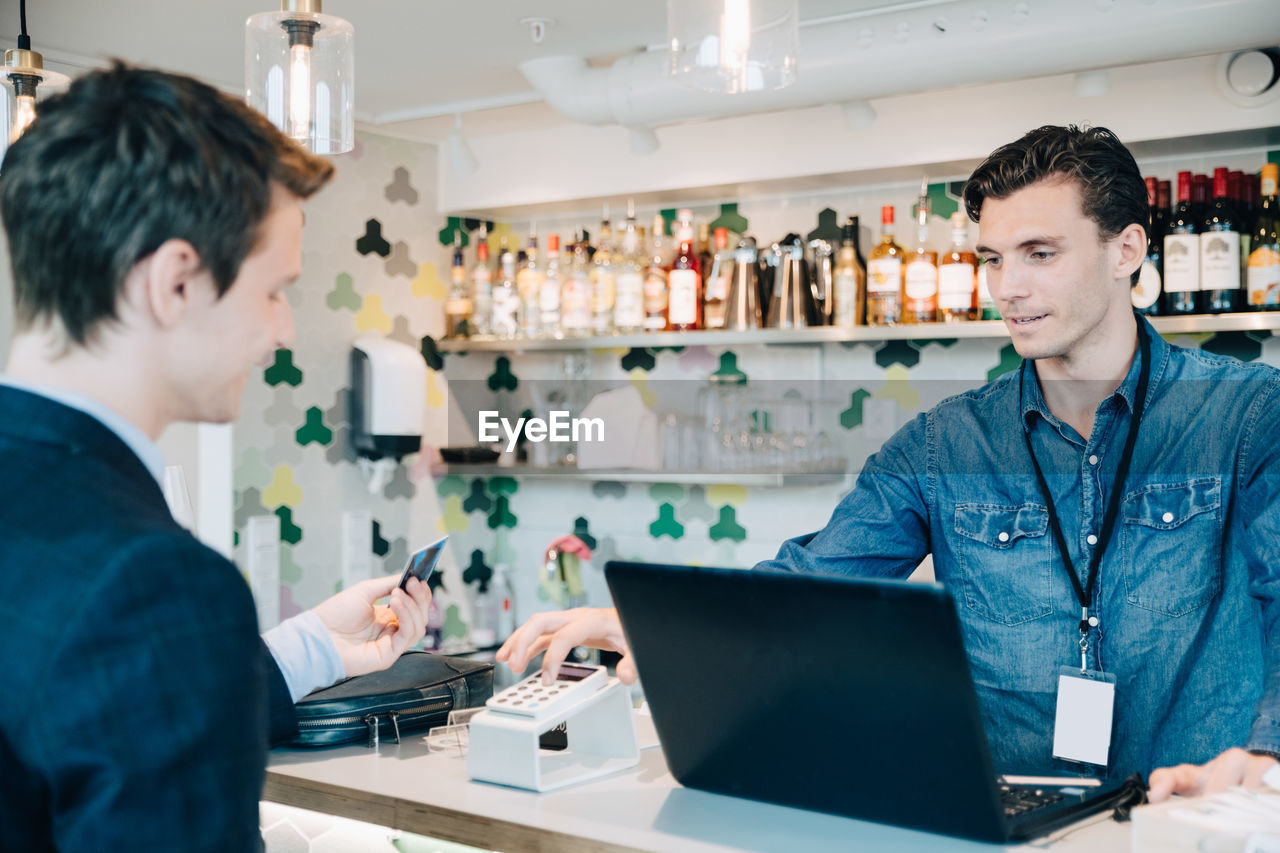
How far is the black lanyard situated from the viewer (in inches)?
65.1

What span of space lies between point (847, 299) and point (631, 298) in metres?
0.74

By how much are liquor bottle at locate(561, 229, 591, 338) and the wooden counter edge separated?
→ 2548mm

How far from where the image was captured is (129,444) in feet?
2.65

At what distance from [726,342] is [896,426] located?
0.59 metres

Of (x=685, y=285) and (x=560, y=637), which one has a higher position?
(x=685, y=285)

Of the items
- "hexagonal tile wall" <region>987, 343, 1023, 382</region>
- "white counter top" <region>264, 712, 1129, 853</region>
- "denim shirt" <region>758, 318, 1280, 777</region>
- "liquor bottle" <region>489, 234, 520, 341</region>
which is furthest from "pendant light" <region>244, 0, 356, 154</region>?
"liquor bottle" <region>489, 234, 520, 341</region>

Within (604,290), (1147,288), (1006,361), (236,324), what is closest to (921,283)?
(1006,361)

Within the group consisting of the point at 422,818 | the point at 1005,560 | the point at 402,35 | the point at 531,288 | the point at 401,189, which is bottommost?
the point at 422,818

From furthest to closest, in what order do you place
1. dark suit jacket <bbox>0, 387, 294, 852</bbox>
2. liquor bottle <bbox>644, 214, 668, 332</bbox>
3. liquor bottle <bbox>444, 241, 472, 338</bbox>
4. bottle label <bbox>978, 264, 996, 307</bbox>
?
liquor bottle <bbox>444, 241, 472, 338</bbox> → liquor bottle <bbox>644, 214, 668, 332</bbox> → bottle label <bbox>978, 264, 996, 307</bbox> → dark suit jacket <bbox>0, 387, 294, 852</bbox>

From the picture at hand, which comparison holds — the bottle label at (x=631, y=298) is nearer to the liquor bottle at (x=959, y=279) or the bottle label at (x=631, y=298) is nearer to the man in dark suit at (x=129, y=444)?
the liquor bottle at (x=959, y=279)

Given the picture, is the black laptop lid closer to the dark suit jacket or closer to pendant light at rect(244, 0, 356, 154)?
the dark suit jacket

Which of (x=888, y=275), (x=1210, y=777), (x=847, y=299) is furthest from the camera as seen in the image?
(x=847, y=299)

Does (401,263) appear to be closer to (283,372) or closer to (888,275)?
(283,372)

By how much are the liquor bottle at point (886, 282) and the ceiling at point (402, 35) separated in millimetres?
730
